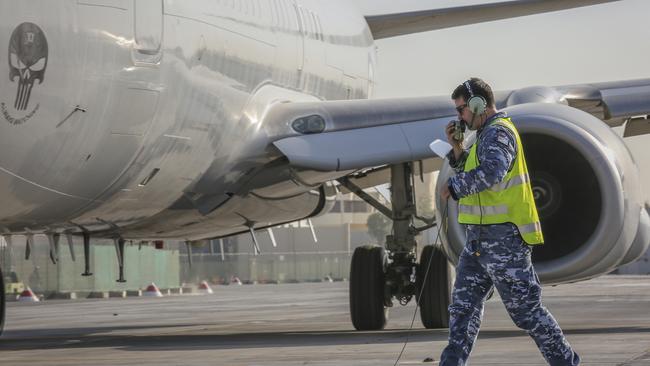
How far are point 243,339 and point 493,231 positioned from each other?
5.89 meters

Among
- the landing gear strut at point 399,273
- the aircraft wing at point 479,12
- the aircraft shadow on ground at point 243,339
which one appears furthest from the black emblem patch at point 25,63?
the aircraft wing at point 479,12

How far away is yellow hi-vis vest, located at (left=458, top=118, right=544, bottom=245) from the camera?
7.10m

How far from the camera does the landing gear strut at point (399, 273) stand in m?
13.5

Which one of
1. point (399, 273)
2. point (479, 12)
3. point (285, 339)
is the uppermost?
point (479, 12)

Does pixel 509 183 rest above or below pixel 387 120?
below

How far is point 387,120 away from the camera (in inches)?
484

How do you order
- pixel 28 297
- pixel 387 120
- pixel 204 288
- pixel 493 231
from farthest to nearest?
pixel 204 288, pixel 28 297, pixel 387 120, pixel 493 231

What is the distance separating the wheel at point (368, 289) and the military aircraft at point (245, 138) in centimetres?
2

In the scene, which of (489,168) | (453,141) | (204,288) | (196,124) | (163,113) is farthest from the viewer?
(204,288)

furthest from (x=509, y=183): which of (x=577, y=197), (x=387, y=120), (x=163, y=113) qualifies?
(x=387, y=120)

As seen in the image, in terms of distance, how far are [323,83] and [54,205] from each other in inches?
181

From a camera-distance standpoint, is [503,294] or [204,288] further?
[204,288]

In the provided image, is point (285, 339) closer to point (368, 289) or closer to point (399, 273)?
point (368, 289)

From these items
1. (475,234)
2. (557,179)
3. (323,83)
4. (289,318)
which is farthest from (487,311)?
(475,234)
